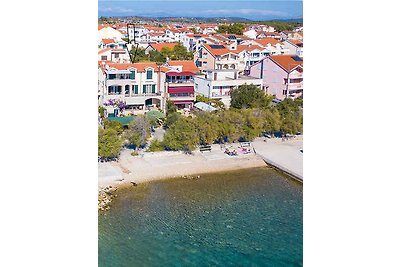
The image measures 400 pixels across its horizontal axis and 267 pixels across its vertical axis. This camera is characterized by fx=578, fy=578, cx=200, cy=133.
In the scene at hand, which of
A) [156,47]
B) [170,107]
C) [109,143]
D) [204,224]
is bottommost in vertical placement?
[204,224]

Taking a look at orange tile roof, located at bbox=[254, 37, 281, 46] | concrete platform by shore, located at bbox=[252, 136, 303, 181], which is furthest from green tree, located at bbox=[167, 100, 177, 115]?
orange tile roof, located at bbox=[254, 37, 281, 46]

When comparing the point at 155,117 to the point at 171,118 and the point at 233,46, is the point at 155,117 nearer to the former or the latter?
the point at 171,118

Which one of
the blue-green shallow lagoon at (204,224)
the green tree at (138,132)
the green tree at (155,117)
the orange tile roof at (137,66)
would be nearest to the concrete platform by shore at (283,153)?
the blue-green shallow lagoon at (204,224)

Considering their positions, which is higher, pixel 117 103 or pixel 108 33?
pixel 108 33

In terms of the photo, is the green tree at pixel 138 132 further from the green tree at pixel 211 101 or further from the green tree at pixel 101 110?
the green tree at pixel 211 101

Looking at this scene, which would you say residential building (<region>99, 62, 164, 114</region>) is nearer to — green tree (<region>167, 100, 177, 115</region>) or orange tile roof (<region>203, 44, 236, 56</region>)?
green tree (<region>167, 100, 177, 115</region>)

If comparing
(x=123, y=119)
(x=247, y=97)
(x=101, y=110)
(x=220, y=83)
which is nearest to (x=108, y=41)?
(x=101, y=110)
